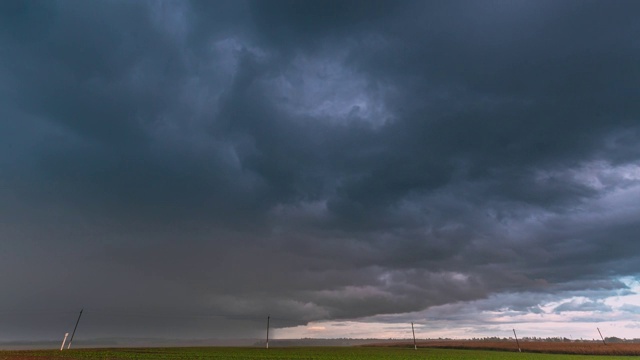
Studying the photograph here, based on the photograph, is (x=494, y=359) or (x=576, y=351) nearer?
(x=494, y=359)

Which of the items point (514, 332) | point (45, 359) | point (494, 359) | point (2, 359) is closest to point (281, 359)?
point (45, 359)

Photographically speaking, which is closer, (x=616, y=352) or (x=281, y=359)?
(x=281, y=359)

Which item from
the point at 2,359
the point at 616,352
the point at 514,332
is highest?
the point at 514,332

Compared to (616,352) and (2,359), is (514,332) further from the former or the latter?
(2,359)

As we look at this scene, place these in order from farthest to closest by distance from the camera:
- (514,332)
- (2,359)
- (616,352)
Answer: (514,332)
(616,352)
(2,359)

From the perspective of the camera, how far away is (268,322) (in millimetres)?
141875

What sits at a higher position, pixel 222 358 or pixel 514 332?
pixel 514 332

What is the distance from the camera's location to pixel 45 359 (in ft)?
186

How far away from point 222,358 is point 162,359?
9979 mm

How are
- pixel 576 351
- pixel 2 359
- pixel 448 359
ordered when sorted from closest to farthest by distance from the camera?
1. pixel 2 359
2. pixel 448 359
3. pixel 576 351

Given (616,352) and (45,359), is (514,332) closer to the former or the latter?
(616,352)

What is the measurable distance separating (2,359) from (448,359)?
7644 centimetres

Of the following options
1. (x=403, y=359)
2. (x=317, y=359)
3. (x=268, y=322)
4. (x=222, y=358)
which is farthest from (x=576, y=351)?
(x=222, y=358)

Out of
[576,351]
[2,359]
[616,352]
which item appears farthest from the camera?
[576,351]
